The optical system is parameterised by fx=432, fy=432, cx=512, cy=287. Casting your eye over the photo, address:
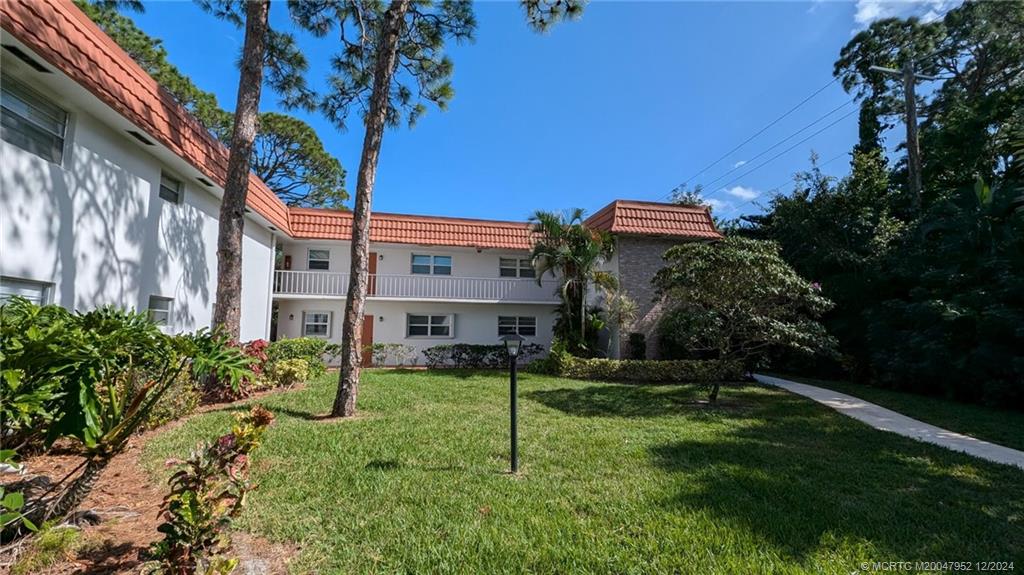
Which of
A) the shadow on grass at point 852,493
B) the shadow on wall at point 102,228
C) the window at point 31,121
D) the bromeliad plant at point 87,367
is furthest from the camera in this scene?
the shadow on wall at point 102,228

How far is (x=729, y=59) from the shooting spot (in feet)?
37.2

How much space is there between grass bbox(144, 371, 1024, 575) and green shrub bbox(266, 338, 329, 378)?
421 centimetres

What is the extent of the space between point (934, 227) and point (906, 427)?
7044 mm

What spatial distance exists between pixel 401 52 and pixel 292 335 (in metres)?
11.5

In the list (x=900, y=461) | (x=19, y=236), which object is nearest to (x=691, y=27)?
(x=900, y=461)

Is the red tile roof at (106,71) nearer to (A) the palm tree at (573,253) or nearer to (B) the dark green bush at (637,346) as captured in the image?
(A) the palm tree at (573,253)

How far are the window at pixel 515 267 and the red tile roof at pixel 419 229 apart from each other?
93cm

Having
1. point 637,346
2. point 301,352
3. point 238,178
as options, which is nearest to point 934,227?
point 637,346

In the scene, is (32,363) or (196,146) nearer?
(32,363)

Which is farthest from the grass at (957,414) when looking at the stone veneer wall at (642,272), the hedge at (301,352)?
the hedge at (301,352)

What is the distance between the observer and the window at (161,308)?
27.7 ft

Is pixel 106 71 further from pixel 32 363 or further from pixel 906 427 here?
pixel 906 427

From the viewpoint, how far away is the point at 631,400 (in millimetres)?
9602

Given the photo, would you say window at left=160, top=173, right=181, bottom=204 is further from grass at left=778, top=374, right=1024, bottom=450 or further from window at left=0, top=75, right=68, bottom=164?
grass at left=778, top=374, right=1024, bottom=450
